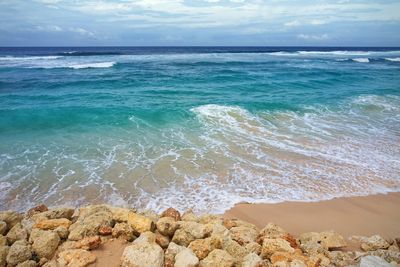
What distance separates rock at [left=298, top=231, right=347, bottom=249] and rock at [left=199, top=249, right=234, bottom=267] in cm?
175

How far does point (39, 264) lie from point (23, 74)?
1056 inches

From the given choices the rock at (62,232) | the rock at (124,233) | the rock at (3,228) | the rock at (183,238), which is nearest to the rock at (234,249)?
the rock at (183,238)

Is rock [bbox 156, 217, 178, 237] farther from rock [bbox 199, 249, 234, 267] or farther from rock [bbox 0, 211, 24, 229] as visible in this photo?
rock [bbox 0, 211, 24, 229]

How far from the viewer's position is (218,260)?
4496mm

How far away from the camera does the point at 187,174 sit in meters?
8.91

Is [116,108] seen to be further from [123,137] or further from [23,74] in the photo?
[23,74]

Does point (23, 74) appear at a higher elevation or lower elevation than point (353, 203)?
higher

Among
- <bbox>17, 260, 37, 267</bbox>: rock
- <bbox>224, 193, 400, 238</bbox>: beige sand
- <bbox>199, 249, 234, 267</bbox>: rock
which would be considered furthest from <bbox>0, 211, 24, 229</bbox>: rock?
<bbox>224, 193, 400, 238</bbox>: beige sand

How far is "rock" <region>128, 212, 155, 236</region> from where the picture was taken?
535cm

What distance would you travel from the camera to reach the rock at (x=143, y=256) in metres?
4.36

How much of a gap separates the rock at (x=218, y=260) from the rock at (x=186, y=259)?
12 cm

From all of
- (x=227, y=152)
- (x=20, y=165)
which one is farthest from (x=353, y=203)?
(x=20, y=165)

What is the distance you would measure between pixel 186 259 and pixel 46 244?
2.16 m

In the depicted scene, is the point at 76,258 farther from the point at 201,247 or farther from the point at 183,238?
the point at 201,247
